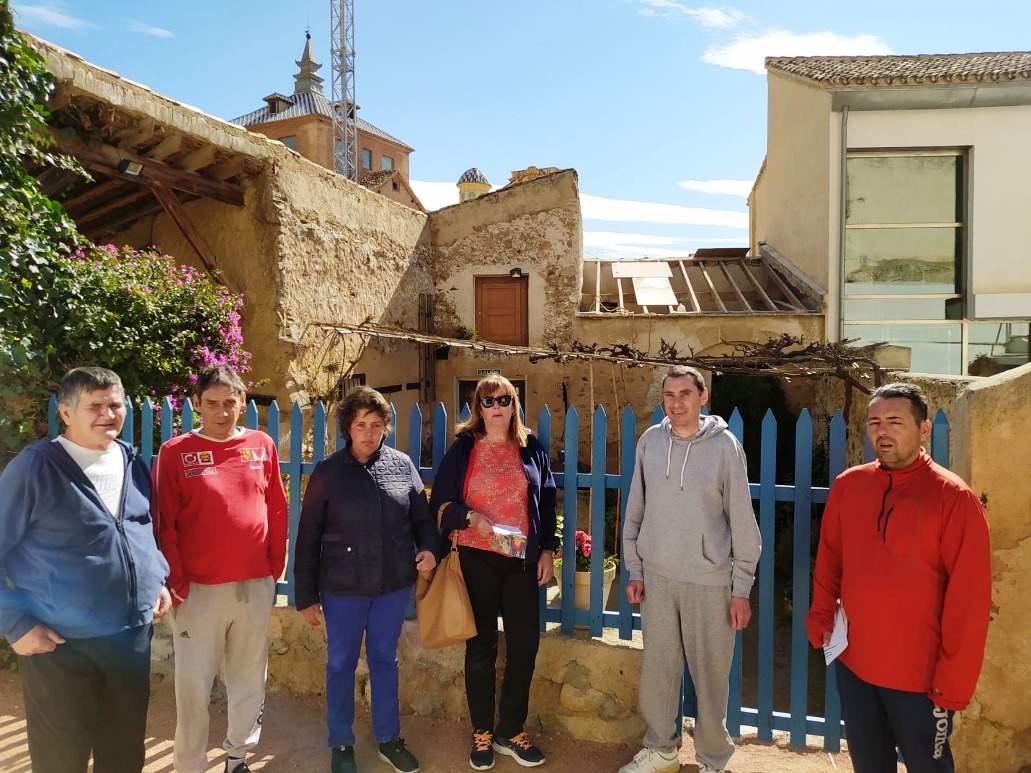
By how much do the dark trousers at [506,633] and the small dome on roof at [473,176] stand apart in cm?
3429

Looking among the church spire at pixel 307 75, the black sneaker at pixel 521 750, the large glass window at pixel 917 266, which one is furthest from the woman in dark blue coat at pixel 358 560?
the church spire at pixel 307 75

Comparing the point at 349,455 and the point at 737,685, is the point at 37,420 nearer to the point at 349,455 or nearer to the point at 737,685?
the point at 349,455

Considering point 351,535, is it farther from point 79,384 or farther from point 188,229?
point 188,229

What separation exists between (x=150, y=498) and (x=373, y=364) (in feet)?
24.5

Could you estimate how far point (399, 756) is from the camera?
3.14 m

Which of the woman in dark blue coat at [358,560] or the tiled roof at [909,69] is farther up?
the tiled roof at [909,69]

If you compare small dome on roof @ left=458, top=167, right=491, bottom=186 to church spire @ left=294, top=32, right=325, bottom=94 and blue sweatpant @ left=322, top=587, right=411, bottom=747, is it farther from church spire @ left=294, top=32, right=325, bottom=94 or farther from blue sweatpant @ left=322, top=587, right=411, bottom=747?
blue sweatpant @ left=322, top=587, right=411, bottom=747

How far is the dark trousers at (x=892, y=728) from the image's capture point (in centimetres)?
223

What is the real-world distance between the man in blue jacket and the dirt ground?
0.88 m

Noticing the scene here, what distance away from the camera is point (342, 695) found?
3086mm

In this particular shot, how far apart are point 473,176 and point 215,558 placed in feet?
114

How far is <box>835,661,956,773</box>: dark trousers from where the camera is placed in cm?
223

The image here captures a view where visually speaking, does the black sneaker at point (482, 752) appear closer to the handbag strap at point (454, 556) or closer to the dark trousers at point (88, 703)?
the handbag strap at point (454, 556)

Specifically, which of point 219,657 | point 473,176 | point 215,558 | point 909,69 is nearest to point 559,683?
point 219,657
